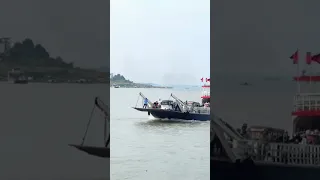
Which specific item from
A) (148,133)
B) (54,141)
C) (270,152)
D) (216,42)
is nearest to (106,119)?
(54,141)

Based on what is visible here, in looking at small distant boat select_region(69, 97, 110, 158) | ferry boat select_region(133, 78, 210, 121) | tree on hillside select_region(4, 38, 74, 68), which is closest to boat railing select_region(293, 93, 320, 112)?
small distant boat select_region(69, 97, 110, 158)

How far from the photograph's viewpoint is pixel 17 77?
11.2 feet

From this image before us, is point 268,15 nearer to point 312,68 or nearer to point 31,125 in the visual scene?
point 312,68

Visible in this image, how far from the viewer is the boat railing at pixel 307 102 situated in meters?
3.36

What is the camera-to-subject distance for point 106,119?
3.52 m

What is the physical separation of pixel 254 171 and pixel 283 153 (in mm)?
275

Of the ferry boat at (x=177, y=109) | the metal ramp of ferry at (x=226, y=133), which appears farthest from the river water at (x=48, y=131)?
the ferry boat at (x=177, y=109)

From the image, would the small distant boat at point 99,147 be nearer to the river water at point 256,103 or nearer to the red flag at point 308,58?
the river water at point 256,103

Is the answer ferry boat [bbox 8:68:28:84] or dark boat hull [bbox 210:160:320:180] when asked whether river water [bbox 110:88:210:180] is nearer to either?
dark boat hull [bbox 210:160:320:180]

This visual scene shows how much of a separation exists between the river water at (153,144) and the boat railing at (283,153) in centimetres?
186

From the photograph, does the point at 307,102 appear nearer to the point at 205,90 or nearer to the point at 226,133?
the point at 226,133

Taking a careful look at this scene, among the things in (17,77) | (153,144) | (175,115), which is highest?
(17,77)

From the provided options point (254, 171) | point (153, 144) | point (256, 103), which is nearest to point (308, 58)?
point (256, 103)

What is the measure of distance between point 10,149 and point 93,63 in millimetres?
959
